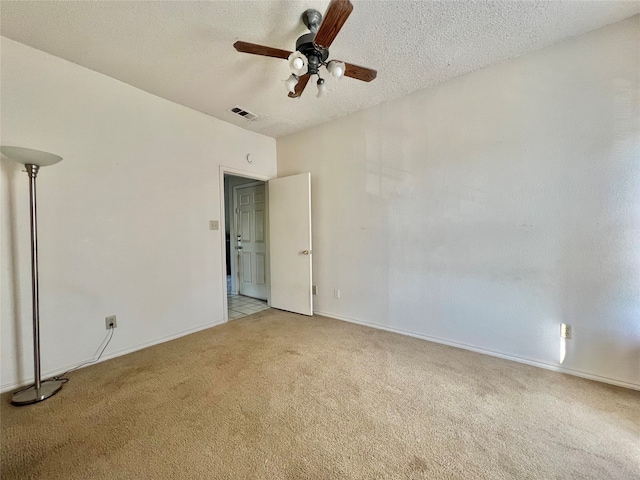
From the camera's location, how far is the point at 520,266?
Result: 2219mm

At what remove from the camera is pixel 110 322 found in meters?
2.38

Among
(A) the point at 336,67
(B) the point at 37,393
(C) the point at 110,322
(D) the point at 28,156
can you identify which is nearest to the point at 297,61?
(A) the point at 336,67

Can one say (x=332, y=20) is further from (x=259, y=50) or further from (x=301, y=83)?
(x=301, y=83)

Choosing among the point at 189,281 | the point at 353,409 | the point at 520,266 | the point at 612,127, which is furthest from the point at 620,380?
the point at 189,281

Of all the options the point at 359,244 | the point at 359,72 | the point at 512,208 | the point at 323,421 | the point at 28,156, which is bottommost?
the point at 323,421

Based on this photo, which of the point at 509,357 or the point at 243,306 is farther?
the point at 243,306

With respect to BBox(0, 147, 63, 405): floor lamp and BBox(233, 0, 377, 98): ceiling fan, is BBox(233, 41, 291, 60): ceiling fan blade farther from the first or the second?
BBox(0, 147, 63, 405): floor lamp

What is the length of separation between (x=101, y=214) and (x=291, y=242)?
6.72 ft

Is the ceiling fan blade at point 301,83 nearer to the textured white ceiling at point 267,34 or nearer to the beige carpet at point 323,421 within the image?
the textured white ceiling at point 267,34

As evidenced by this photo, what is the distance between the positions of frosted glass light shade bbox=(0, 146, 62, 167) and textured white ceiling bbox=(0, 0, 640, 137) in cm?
88

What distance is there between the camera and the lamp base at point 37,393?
Answer: 1.74 metres

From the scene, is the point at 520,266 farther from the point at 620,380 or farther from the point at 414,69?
the point at 414,69

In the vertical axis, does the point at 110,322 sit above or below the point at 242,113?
below

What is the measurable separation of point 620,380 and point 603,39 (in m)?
2.45
